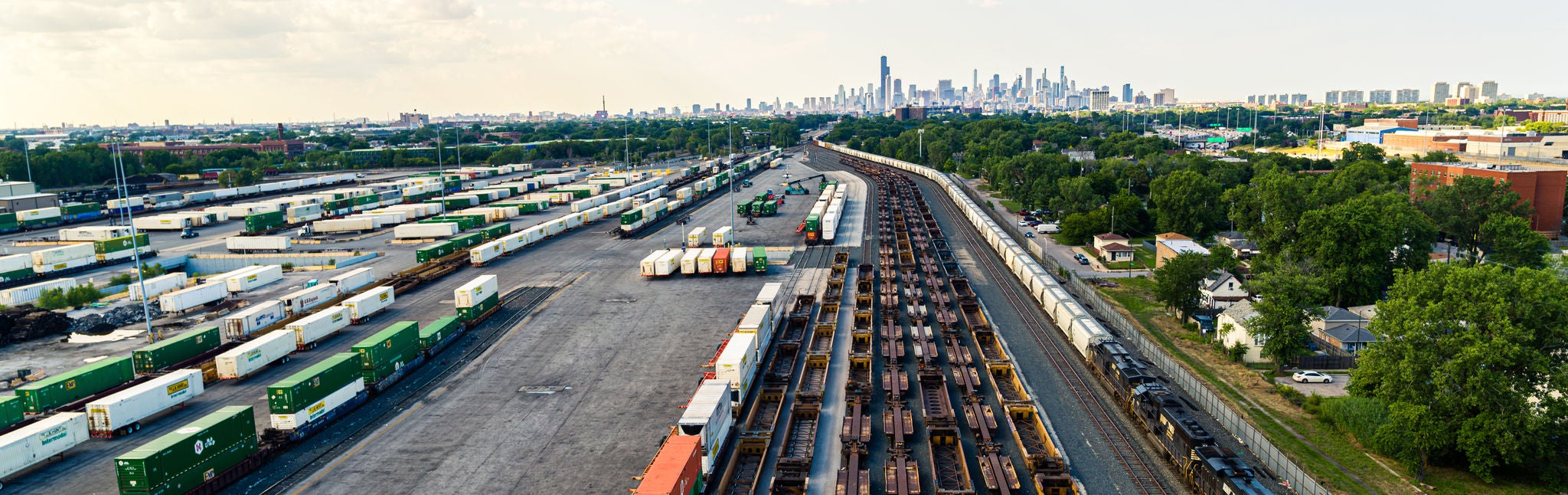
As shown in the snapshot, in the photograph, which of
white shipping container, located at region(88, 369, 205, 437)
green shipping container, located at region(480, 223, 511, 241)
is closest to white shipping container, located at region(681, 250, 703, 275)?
green shipping container, located at region(480, 223, 511, 241)

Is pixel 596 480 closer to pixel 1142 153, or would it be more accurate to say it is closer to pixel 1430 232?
pixel 1430 232

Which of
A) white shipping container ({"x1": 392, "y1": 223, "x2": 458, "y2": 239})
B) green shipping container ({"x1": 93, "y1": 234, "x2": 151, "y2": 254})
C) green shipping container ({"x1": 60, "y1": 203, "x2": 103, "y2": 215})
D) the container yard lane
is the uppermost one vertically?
green shipping container ({"x1": 60, "y1": 203, "x2": 103, "y2": 215})

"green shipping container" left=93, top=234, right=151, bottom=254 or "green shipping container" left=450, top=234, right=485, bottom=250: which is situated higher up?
"green shipping container" left=93, top=234, right=151, bottom=254

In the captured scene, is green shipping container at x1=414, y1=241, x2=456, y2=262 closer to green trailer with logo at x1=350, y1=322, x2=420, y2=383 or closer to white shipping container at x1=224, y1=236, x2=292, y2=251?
white shipping container at x1=224, y1=236, x2=292, y2=251

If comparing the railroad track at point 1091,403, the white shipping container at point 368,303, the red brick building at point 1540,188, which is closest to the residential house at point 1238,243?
the red brick building at point 1540,188

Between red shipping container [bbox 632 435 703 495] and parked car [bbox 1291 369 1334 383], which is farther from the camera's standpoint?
parked car [bbox 1291 369 1334 383]

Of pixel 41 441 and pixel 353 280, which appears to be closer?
pixel 41 441

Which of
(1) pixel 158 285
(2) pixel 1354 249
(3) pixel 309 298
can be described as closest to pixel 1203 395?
(2) pixel 1354 249

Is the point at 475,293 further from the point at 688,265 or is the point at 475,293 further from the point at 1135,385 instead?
the point at 1135,385
